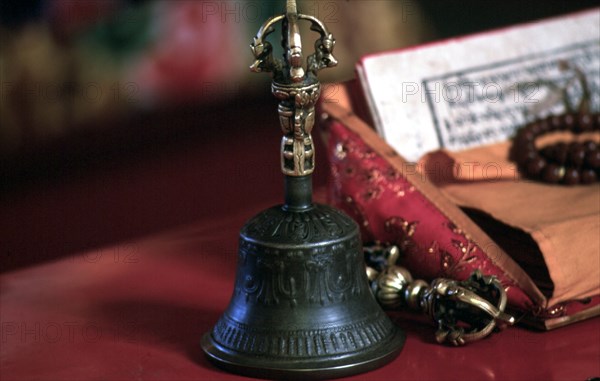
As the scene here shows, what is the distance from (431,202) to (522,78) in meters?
0.45

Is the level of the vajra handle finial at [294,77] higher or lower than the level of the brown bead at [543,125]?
higher

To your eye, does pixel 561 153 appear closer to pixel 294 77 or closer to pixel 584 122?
pixel 584 122

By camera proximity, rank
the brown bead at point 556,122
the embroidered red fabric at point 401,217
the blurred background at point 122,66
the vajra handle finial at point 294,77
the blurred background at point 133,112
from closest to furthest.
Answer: the vajra handle finial at point 294,77, the embroidered red fabric at point 401,217, the brown bead at point 556,122, the blurred background at point 133,112, the blurred background at point 122,66

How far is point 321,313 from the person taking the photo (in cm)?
121

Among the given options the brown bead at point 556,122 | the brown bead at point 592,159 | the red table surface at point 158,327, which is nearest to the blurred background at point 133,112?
the red table surface at point 158,327

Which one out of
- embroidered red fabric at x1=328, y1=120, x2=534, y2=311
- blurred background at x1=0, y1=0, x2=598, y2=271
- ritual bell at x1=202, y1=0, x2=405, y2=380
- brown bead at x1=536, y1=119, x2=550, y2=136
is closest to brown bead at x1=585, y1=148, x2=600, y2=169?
brown bead at x1=536, y1=119, x2=550, y2=136

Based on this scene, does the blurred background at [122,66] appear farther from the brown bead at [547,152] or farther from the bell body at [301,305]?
the bell body at [301,305]

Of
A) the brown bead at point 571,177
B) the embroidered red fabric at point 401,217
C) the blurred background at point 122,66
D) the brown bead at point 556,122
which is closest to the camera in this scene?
the embroidered red fabric at point 401,217

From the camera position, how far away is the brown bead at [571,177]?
5.37 ft

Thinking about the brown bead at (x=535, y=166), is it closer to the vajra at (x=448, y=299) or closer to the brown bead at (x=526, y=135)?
the brown bead at (x=526, y=135)

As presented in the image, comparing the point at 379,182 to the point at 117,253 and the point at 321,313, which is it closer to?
the point at 321,313

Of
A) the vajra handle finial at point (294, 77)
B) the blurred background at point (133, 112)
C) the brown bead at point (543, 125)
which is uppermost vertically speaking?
the vajra handle finial at point (294, 77)

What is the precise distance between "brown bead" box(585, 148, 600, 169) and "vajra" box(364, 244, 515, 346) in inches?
16.4

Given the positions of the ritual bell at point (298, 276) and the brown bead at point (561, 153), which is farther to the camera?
the brown bead at point (561, 153)
